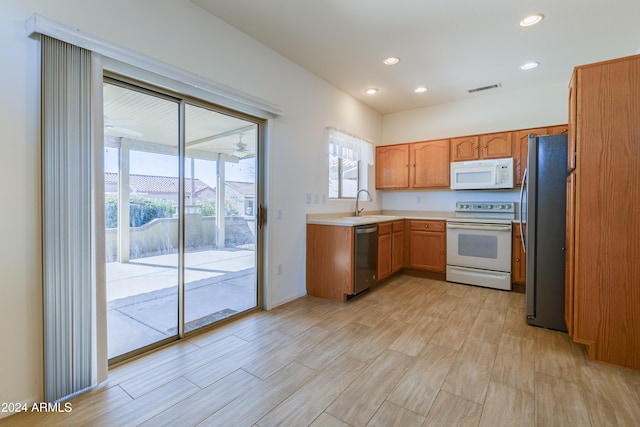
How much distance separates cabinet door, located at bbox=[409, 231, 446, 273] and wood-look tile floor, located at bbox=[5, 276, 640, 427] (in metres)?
1.43

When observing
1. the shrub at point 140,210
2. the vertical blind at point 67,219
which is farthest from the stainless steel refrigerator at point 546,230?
the vertical blind at point 67,219

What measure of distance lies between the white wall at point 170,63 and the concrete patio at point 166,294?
1.19ft

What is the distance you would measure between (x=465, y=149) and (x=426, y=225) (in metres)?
1.28

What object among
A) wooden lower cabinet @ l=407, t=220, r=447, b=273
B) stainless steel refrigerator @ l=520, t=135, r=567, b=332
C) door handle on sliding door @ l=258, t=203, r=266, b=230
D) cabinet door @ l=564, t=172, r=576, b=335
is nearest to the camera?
cabinet door @ l=564, t=172, r=576, b=335

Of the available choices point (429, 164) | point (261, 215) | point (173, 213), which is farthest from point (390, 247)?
point (173, 213)

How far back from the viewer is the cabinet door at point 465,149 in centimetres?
426

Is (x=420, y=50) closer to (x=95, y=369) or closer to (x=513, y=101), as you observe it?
(x=513, y=101)

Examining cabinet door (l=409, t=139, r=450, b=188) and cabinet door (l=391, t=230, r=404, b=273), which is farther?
cabinet door (l=409, t=139, r=450, b=188)

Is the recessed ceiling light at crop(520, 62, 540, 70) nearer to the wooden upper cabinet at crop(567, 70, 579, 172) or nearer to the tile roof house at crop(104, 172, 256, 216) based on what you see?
the wooden upper cabinet at crop(567, 70, 579, 172)

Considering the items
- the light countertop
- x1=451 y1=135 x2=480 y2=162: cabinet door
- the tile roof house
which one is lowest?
the light countertop

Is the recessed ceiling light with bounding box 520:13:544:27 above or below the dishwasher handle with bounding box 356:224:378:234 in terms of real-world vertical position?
above

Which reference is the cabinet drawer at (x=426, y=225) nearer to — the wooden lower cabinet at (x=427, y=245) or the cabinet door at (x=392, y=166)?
the wooden lower cabinet at (x=427, y=245)

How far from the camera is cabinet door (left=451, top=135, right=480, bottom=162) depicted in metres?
4.26

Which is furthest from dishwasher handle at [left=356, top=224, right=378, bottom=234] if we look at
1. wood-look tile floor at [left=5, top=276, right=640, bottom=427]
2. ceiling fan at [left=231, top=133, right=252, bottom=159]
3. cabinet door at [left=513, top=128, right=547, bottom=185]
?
cabinet door at [left=513, top=128, right=547, bottom=185]
